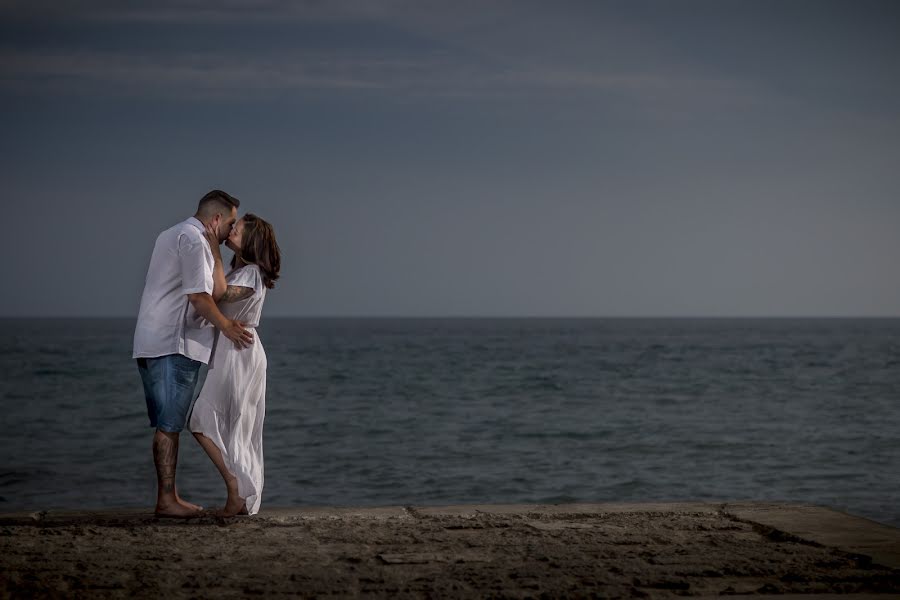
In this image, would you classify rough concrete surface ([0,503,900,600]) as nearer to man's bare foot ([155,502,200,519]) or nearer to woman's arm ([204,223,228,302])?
man's bare foot ([155,502,200,519])

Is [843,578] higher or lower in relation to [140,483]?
higher

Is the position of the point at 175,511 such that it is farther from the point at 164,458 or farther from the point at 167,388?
the point at 167,388

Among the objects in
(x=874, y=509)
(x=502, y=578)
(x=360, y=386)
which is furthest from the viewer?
(x=360, y=386)

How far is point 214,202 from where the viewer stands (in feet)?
18.4

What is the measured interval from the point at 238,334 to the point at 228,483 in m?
0.82

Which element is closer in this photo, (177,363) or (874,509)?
(177,363)

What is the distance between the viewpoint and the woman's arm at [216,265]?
5.49 m

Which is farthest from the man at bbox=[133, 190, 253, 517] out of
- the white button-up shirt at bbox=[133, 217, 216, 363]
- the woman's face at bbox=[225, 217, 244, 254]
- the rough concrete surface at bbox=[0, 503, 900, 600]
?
the rough concrete surface at bbox=[0, 503, 900, 600]

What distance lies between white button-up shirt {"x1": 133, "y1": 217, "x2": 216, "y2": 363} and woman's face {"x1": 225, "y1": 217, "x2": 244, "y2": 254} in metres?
0.20

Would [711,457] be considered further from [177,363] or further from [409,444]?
[177,363]

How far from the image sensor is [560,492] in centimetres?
1373

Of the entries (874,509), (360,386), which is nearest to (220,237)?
(874,509)

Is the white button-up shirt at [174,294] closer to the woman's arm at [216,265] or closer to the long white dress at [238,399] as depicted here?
the woman's arm at [216,265]

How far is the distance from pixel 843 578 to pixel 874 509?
30.5ft
